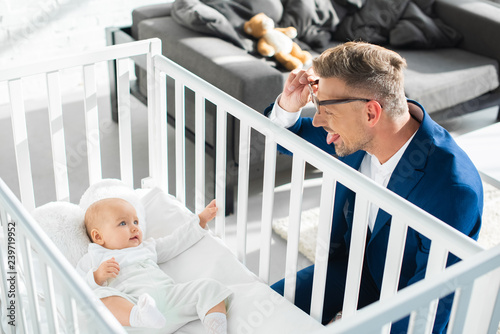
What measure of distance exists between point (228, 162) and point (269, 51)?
68 centimetres

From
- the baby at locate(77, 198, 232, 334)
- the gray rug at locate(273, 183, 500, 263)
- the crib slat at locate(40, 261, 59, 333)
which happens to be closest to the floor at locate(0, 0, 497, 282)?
the gray rug at locate(273, 183, 500, 263)

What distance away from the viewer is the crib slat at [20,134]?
1.82m

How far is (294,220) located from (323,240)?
10 cm

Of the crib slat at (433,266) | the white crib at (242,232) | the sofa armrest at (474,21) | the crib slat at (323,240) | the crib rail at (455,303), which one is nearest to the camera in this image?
the crib rail at (455,303)

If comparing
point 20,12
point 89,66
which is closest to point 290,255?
point 89,66

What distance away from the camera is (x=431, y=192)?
1.47m

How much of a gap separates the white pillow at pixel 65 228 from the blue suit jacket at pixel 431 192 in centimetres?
80

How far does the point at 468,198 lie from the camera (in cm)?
143

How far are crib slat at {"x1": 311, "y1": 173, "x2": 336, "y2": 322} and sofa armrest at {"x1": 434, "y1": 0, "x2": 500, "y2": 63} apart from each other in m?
2.33

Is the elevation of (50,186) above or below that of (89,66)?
below

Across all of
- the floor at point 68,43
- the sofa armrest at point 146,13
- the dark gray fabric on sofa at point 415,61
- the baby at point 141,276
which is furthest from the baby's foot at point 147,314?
the sofa armrest at point 146,13

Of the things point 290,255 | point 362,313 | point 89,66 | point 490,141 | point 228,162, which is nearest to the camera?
point 362,313

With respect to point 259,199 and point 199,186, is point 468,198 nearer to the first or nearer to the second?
point 199,186

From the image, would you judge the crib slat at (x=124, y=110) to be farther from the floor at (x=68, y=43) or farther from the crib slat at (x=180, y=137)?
the floor at (x=68, y=43)
